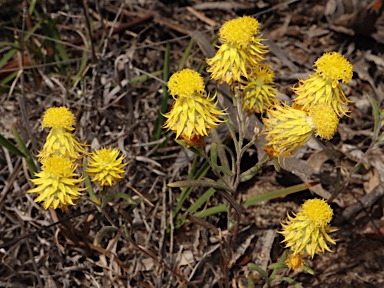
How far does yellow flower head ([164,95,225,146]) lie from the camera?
7.84 ft

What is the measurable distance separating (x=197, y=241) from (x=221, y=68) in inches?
51.8

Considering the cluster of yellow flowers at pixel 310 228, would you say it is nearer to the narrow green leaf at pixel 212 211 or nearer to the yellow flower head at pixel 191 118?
the yellow flower head at pixel 191 118

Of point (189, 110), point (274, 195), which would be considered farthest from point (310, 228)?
point (274, 195)

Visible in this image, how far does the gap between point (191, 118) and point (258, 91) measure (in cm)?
46

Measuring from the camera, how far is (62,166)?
2.44m

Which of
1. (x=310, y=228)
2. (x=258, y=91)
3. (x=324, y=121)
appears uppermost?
(x=324, y=121)

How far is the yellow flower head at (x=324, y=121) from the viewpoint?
2.32m

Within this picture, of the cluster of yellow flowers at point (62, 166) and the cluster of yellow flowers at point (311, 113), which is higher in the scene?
the cluster of yellow flowers at point (311, 113)

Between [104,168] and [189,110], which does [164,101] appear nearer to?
[104,168]

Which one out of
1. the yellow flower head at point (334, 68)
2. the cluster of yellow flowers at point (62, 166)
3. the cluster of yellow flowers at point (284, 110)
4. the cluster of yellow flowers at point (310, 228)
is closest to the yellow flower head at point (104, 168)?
the cluster of yellow flowers at point (62, 166)

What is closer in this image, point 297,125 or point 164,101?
point 297,125

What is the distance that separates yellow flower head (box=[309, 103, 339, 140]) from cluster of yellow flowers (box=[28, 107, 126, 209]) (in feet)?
2.89

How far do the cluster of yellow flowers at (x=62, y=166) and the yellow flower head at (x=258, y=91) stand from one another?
2.17 feet

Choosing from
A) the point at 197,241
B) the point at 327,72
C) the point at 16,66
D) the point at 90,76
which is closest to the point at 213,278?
the point at 197,241
